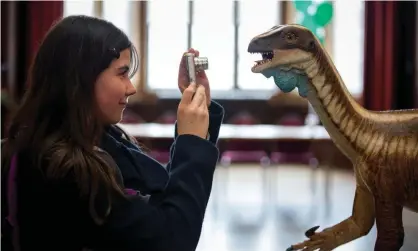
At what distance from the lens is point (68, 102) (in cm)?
79

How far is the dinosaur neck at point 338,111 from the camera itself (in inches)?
41.0

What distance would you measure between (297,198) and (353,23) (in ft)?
8.53

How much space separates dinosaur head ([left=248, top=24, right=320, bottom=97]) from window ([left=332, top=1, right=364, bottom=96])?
5.20 meters

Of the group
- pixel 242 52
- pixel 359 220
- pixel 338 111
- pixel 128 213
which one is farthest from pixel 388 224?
pixel 242 52

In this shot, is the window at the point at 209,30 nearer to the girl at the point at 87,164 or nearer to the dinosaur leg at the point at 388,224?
the dinosaur leg at the point at 388,224

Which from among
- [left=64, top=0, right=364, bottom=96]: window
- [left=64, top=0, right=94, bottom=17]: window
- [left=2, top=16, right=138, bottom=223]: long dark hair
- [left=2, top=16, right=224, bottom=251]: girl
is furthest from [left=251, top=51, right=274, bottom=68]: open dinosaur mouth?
[left=64, top=0, right=94, bottom=17]: window

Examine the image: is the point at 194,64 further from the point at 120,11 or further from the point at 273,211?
the point at 120,11

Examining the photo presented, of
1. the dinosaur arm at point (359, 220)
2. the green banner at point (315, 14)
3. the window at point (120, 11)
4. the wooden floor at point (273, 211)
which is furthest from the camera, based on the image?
the window at point (120, 11)

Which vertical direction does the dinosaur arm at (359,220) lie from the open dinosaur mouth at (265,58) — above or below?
below

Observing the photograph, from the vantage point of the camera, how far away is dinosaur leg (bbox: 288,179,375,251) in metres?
1.08

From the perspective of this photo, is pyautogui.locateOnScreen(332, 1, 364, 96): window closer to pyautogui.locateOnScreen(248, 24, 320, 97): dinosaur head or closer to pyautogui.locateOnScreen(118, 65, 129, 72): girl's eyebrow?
pyautogui.locateOnScreen(248, 24, 320, 97): dinosaur head

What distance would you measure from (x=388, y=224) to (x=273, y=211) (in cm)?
265

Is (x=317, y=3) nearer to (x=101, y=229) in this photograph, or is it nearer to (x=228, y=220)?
(x=228, y=220)

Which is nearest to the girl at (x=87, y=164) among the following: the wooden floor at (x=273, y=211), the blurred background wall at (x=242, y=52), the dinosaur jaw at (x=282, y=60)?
the dinosaur jaw at (x=282, y=60)
